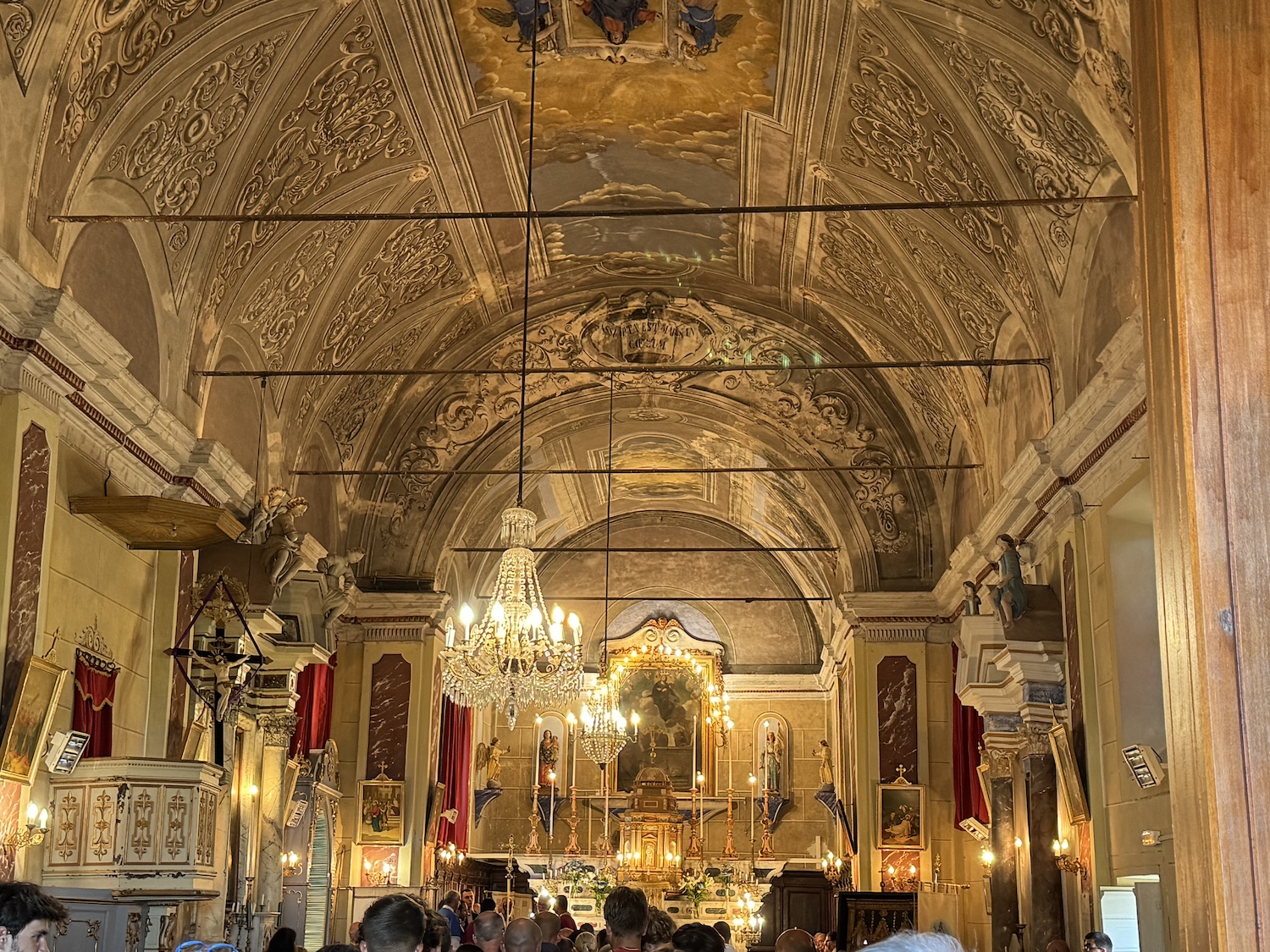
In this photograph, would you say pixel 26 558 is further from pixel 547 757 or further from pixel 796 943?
pixel 547 757

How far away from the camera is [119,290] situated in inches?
432

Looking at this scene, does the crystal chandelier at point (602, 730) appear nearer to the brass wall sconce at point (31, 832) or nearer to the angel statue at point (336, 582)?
the angel statue at point (336, 582)

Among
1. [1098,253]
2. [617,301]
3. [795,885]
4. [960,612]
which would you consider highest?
[617,301]

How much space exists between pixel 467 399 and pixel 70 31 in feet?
31.2

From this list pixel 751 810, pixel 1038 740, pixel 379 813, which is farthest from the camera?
pixel 751 810

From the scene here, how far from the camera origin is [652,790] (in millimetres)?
24844

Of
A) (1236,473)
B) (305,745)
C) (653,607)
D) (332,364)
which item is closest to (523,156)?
(332,364)

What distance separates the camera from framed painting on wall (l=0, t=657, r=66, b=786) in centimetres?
874

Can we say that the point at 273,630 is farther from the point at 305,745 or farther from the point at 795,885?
the point at 795,885

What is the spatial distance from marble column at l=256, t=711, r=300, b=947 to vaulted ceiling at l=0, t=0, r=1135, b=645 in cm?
272

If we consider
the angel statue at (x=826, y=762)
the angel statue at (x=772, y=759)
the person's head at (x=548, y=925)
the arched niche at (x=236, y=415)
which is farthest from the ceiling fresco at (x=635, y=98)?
the angel statue at (x=772, y=759)

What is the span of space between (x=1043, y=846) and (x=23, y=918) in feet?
32.5

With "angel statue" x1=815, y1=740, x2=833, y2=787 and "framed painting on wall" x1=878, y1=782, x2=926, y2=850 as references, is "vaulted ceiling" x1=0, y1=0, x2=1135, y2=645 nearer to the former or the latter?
"framed painting on wall" x1=878, y1=782, x2=926, y2=850

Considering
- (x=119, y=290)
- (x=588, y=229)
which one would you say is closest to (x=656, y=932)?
(x=119, y=290)
